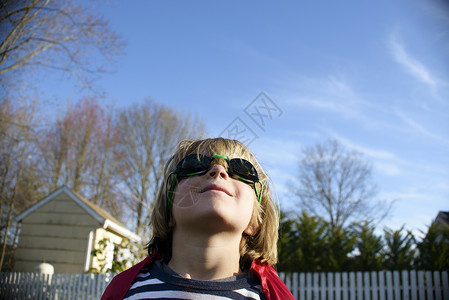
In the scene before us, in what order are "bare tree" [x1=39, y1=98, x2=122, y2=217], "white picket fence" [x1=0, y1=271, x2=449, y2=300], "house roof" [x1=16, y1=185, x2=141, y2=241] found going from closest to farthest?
"white picket fence" [x1=0, y1=271, x2=449, y2=300]
"house roof" [x1=16, y1=185, x2=141, y2=241]
"bare tree" [x1=39, y1=98, x2=122, y2=217]

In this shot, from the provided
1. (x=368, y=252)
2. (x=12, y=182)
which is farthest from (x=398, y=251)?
(x=12, y=182)

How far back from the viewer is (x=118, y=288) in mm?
1411

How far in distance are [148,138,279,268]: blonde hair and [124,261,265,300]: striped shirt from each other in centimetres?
18

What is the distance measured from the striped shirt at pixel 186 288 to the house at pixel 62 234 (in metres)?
9.92

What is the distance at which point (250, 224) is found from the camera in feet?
5.47

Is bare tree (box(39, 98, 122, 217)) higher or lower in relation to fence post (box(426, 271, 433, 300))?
higher

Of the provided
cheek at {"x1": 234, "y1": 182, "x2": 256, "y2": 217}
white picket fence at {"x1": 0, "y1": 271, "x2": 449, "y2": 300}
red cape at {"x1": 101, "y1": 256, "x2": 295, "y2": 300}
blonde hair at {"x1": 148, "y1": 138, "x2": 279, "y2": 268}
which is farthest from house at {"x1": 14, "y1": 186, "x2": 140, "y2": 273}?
cheek at {"x1": 234, "y1": 182, "x2": 256, "y2": 217}

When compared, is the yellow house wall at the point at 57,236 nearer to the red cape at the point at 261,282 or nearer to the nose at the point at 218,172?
the red cape at the point at 261,282

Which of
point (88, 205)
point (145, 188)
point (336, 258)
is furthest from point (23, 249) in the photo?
point (336, 258)

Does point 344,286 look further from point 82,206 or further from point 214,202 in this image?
point 82,206

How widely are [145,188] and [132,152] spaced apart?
95.1 inches

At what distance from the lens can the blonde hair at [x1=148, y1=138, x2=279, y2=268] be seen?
1.66 m

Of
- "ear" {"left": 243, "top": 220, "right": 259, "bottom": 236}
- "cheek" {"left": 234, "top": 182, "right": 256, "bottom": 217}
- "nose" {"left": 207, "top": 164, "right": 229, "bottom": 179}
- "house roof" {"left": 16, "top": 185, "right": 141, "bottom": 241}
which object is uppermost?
"house roof" {"left": 16, "top": 185, "right": 141, "bottom": 241}

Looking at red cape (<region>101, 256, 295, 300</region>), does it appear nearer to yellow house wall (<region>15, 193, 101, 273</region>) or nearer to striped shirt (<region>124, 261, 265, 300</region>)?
striped shirt (<region>124, 261, 265, 300</region>)
